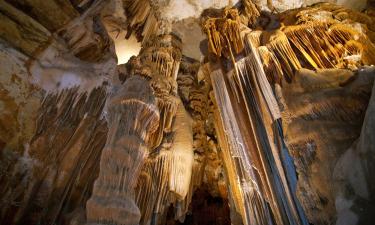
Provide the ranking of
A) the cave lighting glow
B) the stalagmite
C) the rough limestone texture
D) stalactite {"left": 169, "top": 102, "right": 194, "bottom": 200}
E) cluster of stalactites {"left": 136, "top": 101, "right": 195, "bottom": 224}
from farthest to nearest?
1. the cave lighting glow
2. stalactite {"left": 169, "top": 102, "right": 194, "bottom": 200}
3. cluster of stalactites {"left": 136, "top": 101, "right": 195, "bottom": 224}
4. the stalagmite
5. the rough limestone texture

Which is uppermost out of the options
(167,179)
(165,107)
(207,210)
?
(165,107)

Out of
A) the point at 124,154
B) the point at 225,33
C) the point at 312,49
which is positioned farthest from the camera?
the point at 225,33

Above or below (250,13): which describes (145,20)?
above

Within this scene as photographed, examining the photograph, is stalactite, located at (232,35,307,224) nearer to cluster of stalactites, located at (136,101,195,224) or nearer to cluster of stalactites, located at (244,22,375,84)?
cluster of stalactites, located at (244,22,375,84)

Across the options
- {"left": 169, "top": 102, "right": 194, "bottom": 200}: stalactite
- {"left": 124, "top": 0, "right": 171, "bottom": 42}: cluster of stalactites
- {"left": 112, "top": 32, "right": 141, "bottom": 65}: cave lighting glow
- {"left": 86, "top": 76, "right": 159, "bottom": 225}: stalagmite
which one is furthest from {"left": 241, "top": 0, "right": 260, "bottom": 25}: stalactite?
{"left": 86, "top": 76, "right": 159, "bottom": 225}: stalagmite

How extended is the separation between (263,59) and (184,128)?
164 centimetres

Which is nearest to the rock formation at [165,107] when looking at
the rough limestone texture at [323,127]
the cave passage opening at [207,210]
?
the rough limestone texture at [323,127]

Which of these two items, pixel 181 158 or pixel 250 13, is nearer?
pixel 181 158

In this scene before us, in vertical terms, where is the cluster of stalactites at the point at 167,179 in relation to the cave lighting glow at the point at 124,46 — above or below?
below

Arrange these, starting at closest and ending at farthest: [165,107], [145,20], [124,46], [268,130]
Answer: [268,130]
[165,107]
[145,20]
[124,46]

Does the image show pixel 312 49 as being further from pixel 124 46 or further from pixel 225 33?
pixel 124 46

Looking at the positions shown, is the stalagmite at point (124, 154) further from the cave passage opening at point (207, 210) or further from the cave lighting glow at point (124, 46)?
the cave passage opening at point (207, 210)

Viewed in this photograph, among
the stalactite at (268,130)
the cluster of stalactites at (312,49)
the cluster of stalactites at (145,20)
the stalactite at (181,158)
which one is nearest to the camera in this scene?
Result: the stalactite at (268,130)

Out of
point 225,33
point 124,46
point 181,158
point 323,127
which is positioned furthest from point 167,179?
point 124,46
